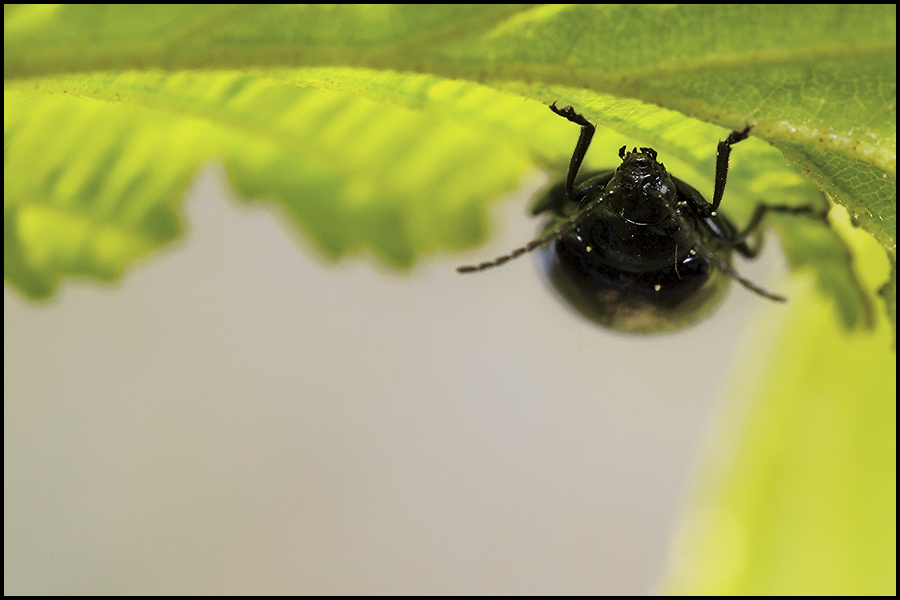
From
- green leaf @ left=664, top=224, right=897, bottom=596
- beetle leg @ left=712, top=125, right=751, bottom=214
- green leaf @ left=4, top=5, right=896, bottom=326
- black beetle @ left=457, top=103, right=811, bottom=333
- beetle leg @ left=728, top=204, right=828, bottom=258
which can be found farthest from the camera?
green leaf @ left=664, top=224, right=897, bottom=596

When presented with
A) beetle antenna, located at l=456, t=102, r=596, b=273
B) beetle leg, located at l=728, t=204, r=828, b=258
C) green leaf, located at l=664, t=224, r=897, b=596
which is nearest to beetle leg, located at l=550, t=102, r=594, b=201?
beetle antenna, located at l=456, t=102, r=596, b=273

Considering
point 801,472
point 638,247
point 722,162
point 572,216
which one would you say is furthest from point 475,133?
point 801,472

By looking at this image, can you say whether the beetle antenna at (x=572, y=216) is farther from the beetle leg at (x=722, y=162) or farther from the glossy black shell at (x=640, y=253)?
the beetle leg at (x=722, y=162)

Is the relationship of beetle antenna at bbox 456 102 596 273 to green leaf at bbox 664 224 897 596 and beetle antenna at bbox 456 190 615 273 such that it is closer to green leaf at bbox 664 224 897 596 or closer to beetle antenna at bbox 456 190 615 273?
beetle antenna at bbox 456 190 615 273

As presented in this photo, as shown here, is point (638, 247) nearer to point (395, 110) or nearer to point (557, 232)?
point (557, 232)

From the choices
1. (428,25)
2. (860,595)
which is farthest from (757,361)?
(428,25)

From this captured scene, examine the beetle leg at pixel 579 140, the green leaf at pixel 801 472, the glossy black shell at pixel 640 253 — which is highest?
the beetle leg at pixel 579 140

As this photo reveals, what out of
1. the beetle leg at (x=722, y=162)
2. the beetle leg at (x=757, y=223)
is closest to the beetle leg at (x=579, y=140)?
the beetle leg at (x=722, y=162)
